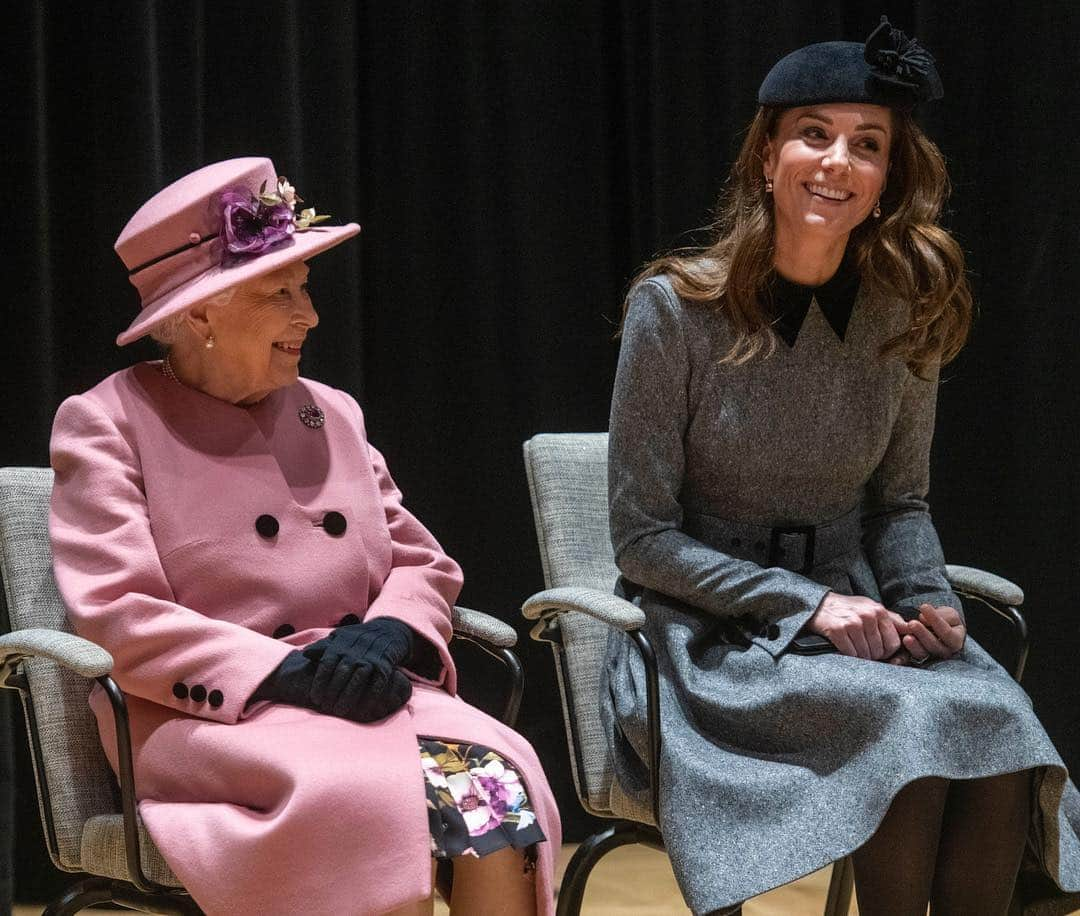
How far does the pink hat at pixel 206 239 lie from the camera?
2.43 m

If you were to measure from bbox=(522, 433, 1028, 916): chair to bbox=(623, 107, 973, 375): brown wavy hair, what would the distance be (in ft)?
1.30

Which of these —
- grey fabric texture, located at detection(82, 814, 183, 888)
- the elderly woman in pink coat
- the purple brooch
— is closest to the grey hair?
the elderly woman in pink coat

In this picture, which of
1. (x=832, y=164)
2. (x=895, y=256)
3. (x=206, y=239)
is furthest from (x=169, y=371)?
(x=895, y=256)

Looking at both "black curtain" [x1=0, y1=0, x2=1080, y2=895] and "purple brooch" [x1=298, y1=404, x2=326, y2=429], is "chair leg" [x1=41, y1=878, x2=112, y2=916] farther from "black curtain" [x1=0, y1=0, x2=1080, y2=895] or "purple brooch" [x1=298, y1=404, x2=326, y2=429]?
"black curtain" [x1=0, y1=0, x2=1080, y2=895]

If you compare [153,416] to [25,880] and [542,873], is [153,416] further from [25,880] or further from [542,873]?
[25,880]

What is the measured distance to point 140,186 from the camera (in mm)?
3166

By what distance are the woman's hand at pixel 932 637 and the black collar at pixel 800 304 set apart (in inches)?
20.0

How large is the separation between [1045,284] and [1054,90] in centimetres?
46

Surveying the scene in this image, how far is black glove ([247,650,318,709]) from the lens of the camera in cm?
226

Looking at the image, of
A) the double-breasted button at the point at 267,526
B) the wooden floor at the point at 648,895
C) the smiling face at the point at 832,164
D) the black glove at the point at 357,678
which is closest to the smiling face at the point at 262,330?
the double-breasted button at the point at 267,526

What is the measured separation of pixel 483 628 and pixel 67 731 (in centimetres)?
67

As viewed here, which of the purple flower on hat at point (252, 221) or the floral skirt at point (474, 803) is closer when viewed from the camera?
the floral skirt at point (474, 803)

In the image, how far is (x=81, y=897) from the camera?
2.23 m

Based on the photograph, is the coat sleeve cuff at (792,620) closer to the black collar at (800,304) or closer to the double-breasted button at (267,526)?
the black collar at (800,304)
